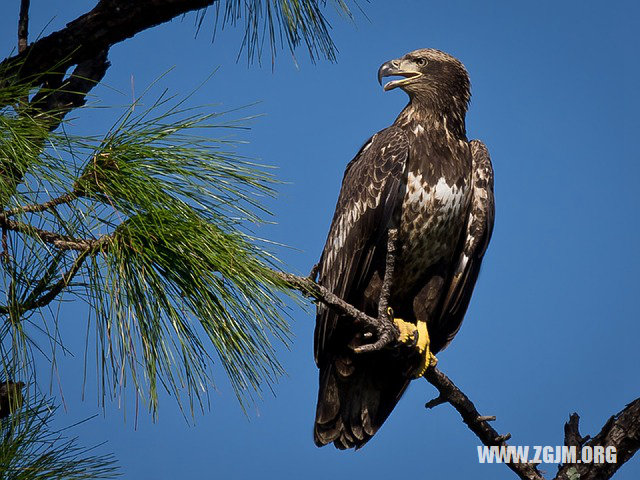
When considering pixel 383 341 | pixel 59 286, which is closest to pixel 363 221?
pixel 383 341

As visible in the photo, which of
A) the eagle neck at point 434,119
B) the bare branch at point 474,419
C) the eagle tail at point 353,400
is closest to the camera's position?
the bare branch at point 474,419

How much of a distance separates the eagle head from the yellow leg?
41.7 inches

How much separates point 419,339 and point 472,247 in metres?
0.48

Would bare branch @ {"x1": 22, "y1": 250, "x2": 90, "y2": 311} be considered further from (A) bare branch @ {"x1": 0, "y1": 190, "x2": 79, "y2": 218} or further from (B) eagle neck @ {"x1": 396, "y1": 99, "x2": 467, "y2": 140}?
(B) eagle neck @ {"x1": 396, "y1": 99, "x2": 467, "y2": 140}

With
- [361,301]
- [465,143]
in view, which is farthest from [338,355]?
[465,143]

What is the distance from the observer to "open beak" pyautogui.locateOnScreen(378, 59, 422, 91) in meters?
4.36

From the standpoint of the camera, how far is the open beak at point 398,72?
14.3ft

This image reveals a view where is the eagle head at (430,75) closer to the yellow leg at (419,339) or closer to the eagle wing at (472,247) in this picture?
the eagle wing at (472,247)

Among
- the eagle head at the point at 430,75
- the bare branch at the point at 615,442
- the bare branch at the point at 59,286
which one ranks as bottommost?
the bare branch at the point at 615,442

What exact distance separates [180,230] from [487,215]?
6.63 ft

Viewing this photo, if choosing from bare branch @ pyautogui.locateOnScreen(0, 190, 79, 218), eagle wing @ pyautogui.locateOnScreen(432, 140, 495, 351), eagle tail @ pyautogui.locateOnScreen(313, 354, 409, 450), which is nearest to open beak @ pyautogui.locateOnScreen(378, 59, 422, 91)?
eagle wing @ pyautogui.locateOnScreen(432, 140, 495, 351)

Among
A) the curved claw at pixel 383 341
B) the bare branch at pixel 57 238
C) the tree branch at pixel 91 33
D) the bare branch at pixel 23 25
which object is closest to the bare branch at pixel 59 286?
the bare branch at pixel 57 238

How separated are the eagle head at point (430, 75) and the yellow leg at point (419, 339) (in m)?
1.06

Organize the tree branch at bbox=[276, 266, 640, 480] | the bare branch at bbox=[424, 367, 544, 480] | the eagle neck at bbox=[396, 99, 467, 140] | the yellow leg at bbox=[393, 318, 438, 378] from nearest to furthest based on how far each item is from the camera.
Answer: the tree branch at bbox=[276, 266, 640, 480]
the bare branch at bbox=[424, 367, 544, 480]
the yellow leg at bbox=[393, 318, 438, 378]
the eagle neck at bbox=[396, 99, 467, 140]
